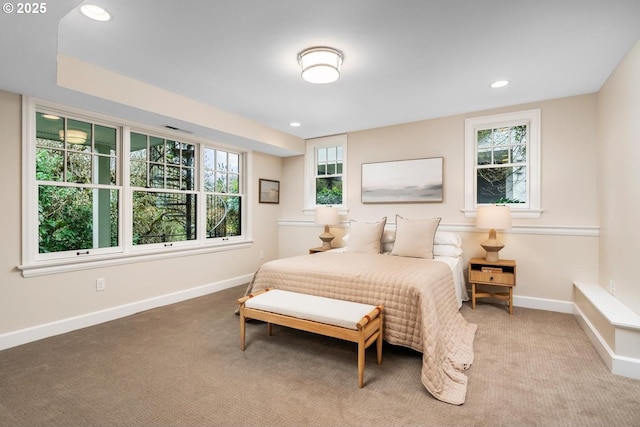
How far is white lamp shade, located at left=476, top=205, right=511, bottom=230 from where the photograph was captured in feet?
11.3

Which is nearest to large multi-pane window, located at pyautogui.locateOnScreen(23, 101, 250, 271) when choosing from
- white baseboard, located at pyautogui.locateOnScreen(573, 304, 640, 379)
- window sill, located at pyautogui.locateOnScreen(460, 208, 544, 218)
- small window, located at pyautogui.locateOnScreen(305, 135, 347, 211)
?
small window, located at pyautogui.locateOnScreen(305, 135, 347, 211)

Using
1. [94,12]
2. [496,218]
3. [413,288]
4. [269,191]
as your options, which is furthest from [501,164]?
[94,12]

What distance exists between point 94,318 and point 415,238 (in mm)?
3493

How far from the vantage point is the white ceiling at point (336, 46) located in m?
1.94

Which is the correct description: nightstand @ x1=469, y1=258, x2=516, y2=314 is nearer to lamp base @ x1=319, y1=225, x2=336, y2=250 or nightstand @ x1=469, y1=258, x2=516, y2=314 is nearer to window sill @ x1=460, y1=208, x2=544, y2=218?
window sill @ x1=460, y1=208, x2=544, y2=218

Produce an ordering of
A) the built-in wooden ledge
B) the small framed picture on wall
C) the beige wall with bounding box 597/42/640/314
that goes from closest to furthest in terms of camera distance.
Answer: the built-in wooden ledge < the beige wall with bounding box 597/42/640/314 < the small framed picture on wall

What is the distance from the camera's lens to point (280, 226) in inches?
224

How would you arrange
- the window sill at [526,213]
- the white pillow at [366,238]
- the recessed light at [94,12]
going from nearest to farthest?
the recessed light at [94,12] → the window sill at [526,213] → the white pillow at [366,238]

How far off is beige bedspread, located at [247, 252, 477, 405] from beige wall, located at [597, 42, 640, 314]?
4.41 ft

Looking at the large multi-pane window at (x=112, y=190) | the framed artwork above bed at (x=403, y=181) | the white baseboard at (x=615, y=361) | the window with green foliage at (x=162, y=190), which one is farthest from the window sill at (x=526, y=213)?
the window with green foliage at (x=162, y=190)

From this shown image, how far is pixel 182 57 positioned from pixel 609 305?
13.3 ft

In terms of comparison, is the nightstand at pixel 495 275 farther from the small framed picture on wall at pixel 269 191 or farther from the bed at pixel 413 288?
the small framed picture on wall at pixel 269 191

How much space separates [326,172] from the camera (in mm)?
5309

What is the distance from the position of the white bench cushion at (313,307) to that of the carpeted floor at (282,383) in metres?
0.38
